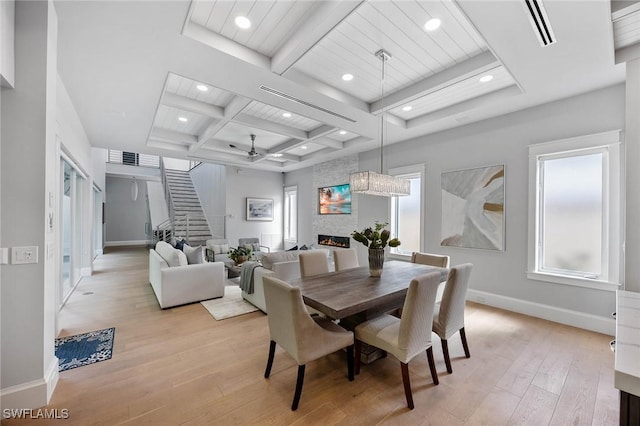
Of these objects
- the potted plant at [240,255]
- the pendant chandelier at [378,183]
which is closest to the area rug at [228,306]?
the potted plant at [240,255]

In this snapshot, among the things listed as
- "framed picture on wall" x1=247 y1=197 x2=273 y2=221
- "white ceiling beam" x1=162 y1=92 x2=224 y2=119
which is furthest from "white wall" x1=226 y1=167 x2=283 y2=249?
"white ceiling beam" x1=162 y1=92 x2=224 y2=119

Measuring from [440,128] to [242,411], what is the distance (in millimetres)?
4650

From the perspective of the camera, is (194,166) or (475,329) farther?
(194,166)

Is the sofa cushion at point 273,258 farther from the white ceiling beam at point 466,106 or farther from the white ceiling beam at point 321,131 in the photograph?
the white ceiling beam at point 466,106

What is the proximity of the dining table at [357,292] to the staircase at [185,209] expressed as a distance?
620 cm

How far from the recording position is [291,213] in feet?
28.4

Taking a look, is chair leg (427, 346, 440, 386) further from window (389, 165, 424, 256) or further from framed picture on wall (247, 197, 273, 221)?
framed picture on wall (247, 197, 273, 221)

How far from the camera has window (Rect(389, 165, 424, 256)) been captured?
16.6 feet

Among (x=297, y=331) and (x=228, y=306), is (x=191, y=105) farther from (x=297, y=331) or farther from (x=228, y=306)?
(x=297, y=331)

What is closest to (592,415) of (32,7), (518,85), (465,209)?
(465,209)

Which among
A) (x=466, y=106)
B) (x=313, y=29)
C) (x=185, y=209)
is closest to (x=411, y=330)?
(x=313, y=29)

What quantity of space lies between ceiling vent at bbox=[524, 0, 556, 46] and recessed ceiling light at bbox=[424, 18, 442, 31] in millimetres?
631

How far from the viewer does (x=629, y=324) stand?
1.23 meters

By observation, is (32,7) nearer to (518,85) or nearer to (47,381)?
(47,381)
